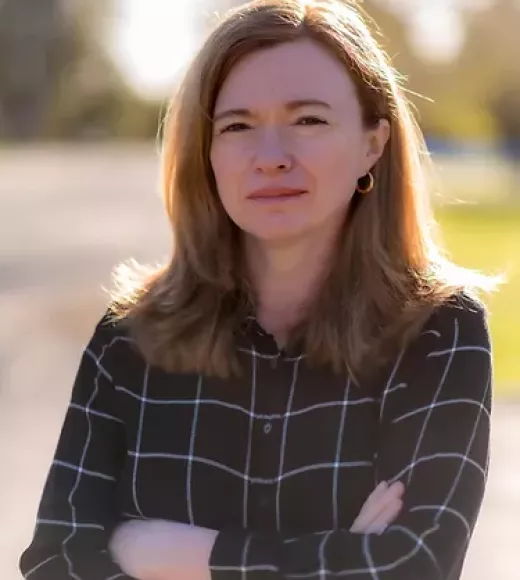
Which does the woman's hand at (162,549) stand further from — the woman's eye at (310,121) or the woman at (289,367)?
the woman's eye at (310,121)

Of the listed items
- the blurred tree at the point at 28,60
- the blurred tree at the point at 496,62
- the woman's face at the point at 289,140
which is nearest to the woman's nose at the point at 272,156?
the woman's face at the point at 289,140

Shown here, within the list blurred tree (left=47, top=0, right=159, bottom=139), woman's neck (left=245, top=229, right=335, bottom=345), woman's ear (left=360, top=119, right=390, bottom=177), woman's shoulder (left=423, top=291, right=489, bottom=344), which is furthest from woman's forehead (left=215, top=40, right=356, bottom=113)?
blurred tree (left=47, top=0, right=159, bottom=139)

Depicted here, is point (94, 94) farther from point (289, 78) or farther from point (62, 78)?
point (289, 78)

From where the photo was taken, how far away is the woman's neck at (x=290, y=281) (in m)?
2.45

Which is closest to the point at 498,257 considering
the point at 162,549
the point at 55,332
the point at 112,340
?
the point at 55,332

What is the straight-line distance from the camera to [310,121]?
92.0 inches

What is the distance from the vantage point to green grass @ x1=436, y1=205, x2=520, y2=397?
27.7 feet

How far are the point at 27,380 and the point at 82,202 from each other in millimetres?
22055

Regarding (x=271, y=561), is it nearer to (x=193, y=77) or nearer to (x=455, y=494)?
(x=455, y=494)

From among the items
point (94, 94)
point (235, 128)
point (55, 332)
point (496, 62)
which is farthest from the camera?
point (94, 94)

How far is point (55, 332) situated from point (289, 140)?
830 centimetres

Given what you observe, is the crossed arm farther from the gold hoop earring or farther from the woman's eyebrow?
the woman's eyebrow

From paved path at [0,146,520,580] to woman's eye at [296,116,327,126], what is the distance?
4.42ft

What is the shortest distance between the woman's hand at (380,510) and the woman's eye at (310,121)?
735 millimetres
